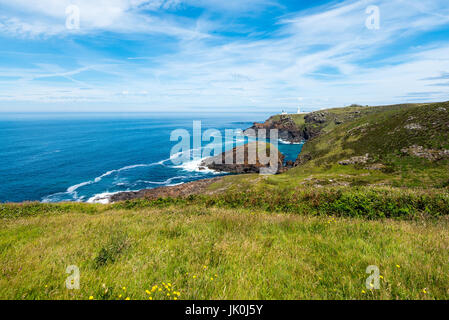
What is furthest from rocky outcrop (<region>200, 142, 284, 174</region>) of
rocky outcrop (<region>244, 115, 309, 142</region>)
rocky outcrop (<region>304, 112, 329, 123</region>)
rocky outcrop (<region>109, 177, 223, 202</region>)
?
rocky outcrop (<region>304, 112, 329, 123</region>)

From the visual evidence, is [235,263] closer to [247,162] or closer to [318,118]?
[247,162]

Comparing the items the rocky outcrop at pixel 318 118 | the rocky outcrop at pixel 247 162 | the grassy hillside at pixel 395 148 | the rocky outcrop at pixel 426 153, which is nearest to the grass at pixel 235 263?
the grassy hillside at pixel 395 148

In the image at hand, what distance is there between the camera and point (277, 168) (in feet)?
240

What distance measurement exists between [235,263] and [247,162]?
71422 millimetres

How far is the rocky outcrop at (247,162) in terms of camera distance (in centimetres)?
7406

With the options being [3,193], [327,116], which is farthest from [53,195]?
[327,116]

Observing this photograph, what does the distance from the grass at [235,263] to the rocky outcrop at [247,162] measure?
216 ft

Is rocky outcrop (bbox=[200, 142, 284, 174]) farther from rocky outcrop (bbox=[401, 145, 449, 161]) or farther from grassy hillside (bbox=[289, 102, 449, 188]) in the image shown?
rocky outcrop (bbox=[401, 145, 449, 161])

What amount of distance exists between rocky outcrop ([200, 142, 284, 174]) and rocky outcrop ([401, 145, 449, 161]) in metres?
35.3

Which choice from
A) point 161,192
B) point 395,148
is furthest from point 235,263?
point 395,148

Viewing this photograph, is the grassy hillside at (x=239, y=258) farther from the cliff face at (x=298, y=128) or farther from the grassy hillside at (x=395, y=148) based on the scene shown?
the cliff face at (x=298, y=128)

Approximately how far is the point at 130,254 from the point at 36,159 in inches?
3927

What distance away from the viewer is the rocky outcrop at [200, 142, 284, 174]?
74.1m
